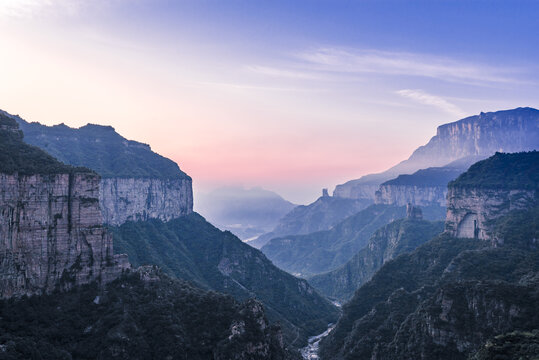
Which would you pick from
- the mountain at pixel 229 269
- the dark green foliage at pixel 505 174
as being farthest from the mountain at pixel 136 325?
the dark green foliage at pixel 505 174

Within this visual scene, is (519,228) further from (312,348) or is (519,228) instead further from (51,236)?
(51,236)

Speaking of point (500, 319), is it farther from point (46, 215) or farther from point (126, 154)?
point (126, 154)

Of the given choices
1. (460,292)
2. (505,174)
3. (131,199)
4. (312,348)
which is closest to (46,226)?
(460,292)

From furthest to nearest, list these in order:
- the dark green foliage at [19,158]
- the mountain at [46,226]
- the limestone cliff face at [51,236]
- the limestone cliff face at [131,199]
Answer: the limestone cliff face at [131,199] < the dark green foliage at [19,158] < the mountain at [46,226] < the limestone cliff face at [51,236]

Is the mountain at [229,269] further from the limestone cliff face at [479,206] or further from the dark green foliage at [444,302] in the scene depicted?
the limestone cliff face at [479,206]

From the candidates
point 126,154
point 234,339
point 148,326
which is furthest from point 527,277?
point 126,154

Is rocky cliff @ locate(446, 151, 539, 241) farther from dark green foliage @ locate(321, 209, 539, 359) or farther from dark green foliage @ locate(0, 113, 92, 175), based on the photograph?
dark green foliage @ locate(0, 113, 92, 175)

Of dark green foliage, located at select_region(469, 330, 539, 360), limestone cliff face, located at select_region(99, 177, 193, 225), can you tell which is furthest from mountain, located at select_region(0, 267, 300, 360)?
limestone cliff face, located at select_region(99, 177, 193, 225)
